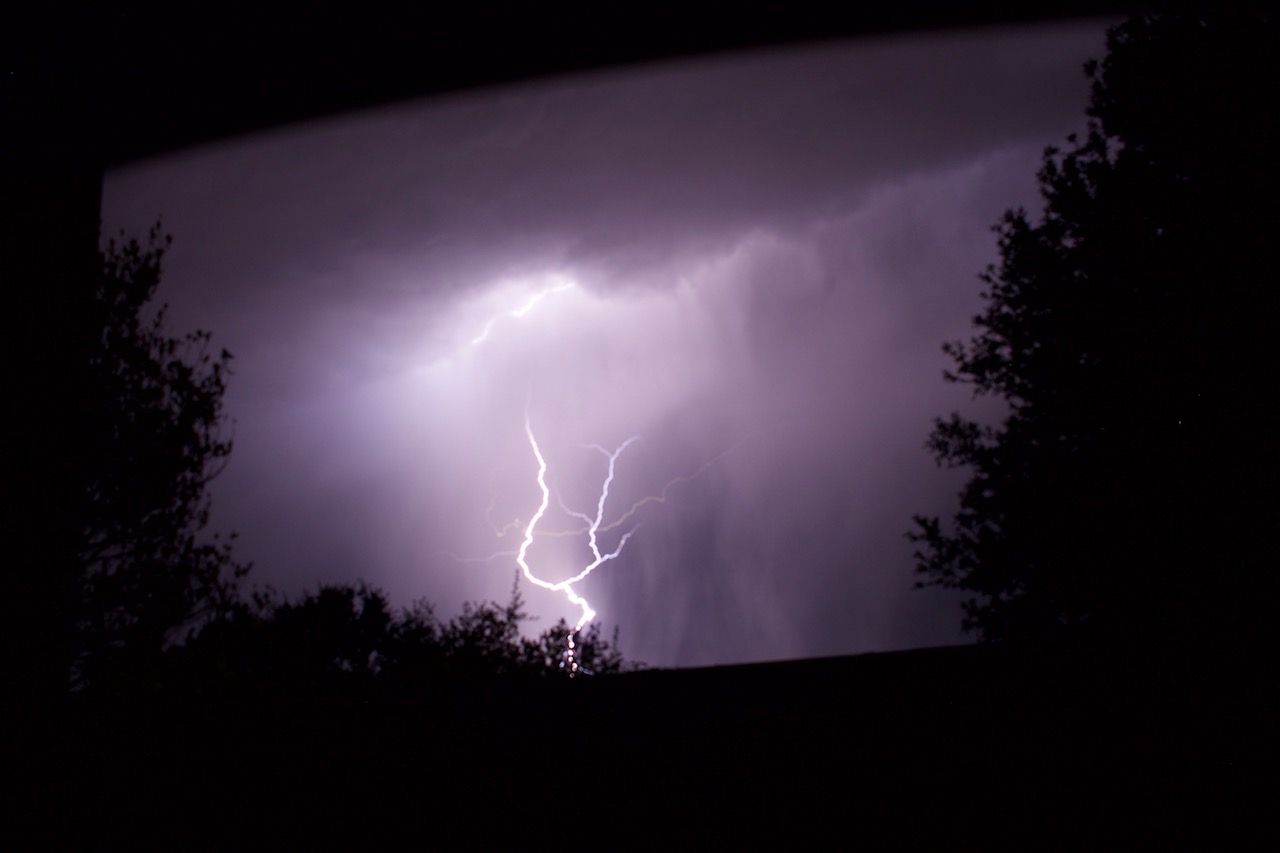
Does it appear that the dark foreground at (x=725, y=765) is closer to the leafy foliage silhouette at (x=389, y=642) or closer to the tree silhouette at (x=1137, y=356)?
the tree silhouette at (x=1137, y=356)

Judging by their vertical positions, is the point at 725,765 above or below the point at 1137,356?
below

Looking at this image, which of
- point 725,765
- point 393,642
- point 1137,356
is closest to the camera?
point 725,765

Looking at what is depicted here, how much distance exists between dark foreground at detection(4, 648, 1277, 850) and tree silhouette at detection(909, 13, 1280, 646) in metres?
5.22

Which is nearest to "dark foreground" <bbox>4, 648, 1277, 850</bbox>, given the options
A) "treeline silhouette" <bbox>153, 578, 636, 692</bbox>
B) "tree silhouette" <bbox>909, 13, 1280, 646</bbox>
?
"tree silhouette" <bbox>909, 13, 1280, 646</bbox>

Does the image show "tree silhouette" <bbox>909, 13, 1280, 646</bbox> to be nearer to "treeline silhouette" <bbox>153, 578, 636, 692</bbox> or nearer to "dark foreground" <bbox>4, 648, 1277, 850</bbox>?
"dark foreground" <bbox>4, 648, 1277, 850</bbox>

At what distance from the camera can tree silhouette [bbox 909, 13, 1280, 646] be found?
7.56 m

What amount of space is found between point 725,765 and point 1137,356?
8784mm

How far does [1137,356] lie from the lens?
845cm

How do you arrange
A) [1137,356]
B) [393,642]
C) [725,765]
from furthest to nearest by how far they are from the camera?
[393,642]
[1137,356]
[725,765]

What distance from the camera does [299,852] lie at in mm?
2027

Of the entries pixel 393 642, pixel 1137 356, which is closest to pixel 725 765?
pixel 1137 356

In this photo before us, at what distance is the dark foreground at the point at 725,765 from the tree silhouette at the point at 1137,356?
522 cm

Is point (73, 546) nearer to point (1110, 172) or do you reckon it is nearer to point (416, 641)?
point (1110, 172)

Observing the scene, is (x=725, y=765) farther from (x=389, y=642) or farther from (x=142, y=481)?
(x=389, y=642)
